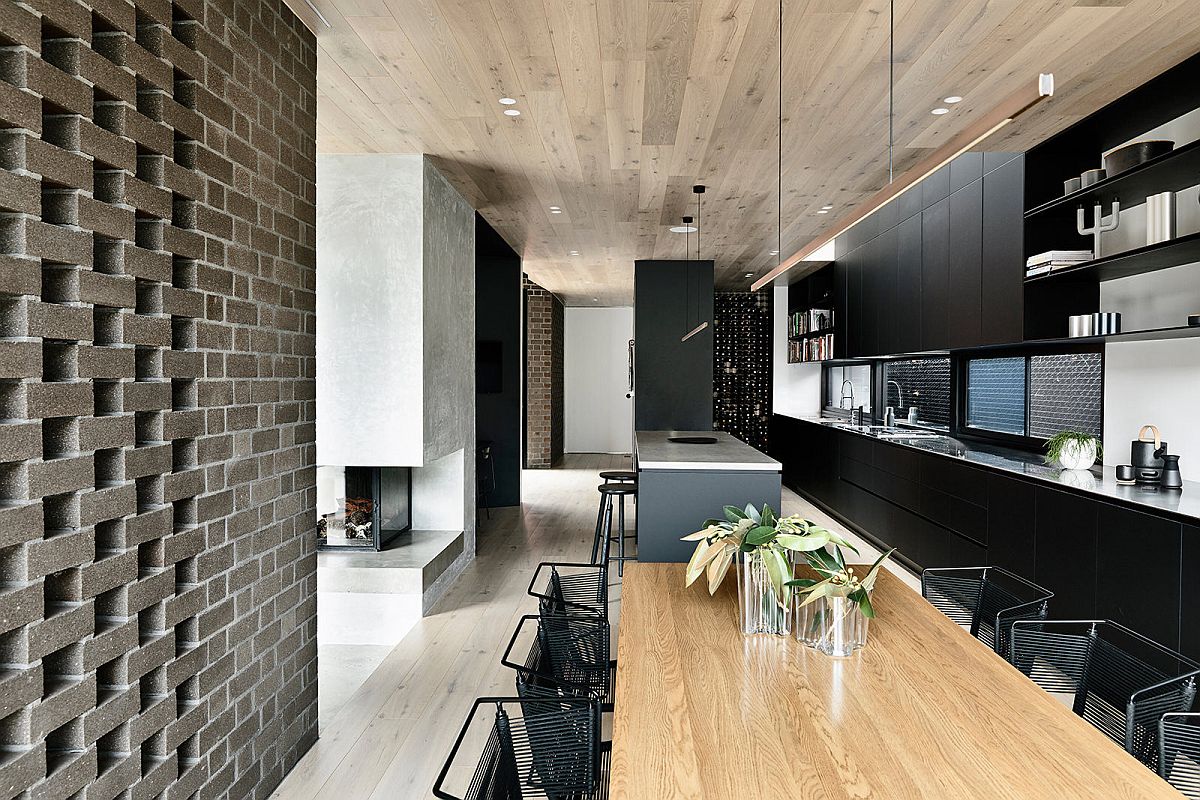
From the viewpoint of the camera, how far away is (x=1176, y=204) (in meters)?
3.49

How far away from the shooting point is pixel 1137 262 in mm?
3668

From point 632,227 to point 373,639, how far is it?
155 inches

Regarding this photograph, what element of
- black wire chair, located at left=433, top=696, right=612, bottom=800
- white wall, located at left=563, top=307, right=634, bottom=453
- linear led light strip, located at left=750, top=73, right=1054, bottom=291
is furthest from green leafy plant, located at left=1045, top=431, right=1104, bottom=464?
white wall, located at left=563, top=307, right=634, bottom=453

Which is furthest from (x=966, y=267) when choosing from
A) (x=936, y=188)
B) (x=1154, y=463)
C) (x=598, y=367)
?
(x=598, y=367)

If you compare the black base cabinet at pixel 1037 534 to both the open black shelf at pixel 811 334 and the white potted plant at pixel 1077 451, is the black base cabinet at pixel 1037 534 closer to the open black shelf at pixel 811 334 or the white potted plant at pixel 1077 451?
the white potted plant at pixel 1077 451

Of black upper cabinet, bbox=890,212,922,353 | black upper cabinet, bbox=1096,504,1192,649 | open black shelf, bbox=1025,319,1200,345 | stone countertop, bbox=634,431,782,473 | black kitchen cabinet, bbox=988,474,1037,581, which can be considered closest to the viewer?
black upper cabinet, bbox=1096,504,1192,649

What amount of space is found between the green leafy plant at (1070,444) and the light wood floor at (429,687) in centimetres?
165

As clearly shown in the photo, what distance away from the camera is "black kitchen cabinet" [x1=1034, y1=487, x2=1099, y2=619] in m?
3.54

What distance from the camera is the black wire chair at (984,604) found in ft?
8.38

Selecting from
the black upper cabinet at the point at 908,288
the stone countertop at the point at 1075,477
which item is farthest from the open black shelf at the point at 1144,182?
the black upper cabinet at the point at 908,288

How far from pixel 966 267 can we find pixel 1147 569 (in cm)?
255

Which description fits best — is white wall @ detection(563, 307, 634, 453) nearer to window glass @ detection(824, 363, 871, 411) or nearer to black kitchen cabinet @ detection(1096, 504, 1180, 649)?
window glass @ detection(824, 363, 871, 411)

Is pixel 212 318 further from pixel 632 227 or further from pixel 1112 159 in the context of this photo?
pixel 632 227

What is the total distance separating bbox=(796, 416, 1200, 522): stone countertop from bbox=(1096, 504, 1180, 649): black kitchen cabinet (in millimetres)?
73
